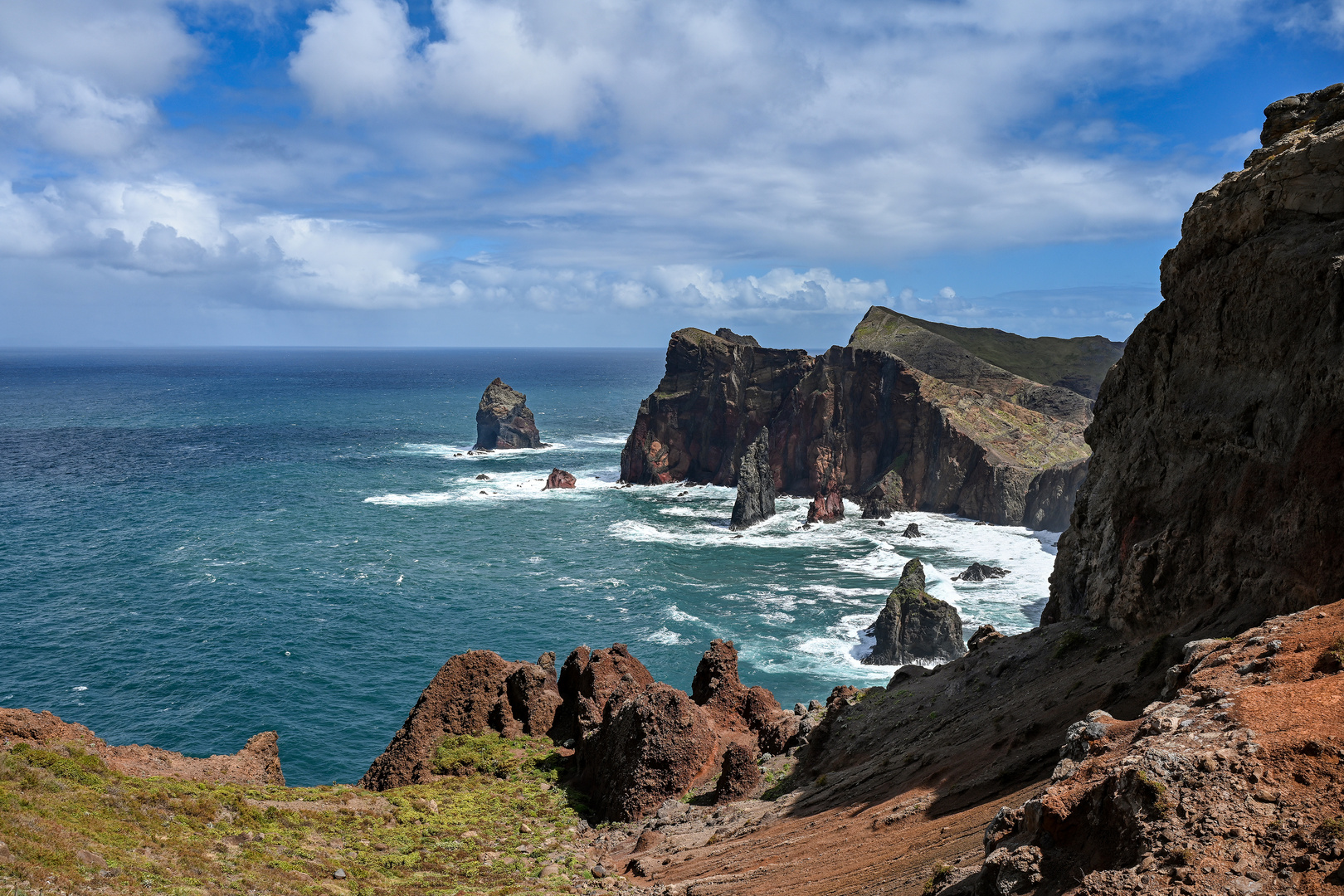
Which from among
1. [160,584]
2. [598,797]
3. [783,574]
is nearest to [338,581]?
[160,584]

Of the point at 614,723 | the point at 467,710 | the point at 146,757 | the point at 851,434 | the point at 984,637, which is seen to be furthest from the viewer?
the point at 851,434

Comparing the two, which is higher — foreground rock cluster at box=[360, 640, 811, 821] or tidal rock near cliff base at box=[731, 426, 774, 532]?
tidal rock near cliff base at box=[731, 426, 774, 532]

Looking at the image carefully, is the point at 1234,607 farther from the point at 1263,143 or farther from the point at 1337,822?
the point at 1263,143

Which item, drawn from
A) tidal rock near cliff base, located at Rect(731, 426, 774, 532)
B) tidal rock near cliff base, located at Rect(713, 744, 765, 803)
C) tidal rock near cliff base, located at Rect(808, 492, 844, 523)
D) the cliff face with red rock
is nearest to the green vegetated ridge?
tidal rock near cliff base, located at Rect(713, 744, 765, 803)

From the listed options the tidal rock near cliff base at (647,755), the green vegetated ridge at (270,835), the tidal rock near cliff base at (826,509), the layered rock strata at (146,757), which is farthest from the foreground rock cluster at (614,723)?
the tidal rock near cliff base at (826,509)

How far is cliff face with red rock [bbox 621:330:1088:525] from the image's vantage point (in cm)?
10531

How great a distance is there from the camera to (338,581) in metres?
73.7

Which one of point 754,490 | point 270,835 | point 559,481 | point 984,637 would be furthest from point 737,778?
point 559,481

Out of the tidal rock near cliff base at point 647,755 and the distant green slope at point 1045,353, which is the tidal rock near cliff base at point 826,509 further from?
the tidal rock near cliff base at point 647,755

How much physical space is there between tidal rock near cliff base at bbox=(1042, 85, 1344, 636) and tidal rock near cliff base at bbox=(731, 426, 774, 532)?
75843 millimetres

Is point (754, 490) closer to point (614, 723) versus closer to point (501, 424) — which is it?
point (501, 424)

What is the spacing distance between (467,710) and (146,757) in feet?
38.6

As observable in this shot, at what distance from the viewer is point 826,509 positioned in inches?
4227

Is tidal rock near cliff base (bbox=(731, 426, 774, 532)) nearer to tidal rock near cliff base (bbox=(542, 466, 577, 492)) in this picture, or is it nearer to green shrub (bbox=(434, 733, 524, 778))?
tidal rock near cliff base (bbox=(542, 466, 577, 492))
